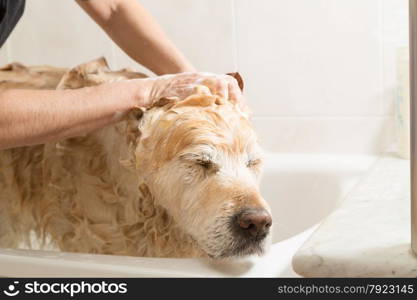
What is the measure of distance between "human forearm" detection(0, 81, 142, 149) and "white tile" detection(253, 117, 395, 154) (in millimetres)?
931

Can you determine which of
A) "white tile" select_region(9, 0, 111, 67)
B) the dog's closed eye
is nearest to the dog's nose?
the dog's closed eye

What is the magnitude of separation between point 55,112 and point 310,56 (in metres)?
1.02

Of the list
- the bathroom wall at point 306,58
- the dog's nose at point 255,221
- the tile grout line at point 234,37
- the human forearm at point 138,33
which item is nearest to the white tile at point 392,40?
the bathroom wall at point 306,58

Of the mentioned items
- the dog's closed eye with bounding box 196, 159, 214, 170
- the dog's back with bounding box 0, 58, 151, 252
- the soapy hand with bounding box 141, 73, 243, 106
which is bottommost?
the dog's back with bounding box 0, 58, 151, 252

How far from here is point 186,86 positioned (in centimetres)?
130

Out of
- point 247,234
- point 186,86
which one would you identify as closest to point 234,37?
point 186,86

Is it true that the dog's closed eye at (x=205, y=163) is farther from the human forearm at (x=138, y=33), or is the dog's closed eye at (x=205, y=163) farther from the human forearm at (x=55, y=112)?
the human forearm at (x=138, y=33)

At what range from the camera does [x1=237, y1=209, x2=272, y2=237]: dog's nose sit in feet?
3.63

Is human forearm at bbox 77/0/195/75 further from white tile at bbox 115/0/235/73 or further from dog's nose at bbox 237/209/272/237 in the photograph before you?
dog's nose at bbox 237/209/272/237

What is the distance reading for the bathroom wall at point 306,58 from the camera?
1946mm

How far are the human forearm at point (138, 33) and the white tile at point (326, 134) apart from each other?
0.56 metres

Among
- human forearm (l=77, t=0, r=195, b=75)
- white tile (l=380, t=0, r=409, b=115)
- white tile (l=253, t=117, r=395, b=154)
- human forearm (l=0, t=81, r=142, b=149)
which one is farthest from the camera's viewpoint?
white tile (l=253, t=117, r=395, b=154)

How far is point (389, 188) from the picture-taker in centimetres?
144

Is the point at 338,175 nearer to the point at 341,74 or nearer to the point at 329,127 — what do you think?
the point at 329,127
